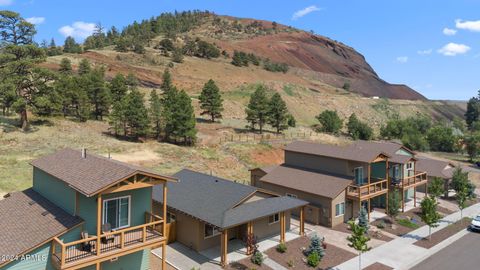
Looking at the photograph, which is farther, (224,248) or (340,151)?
(340,151)

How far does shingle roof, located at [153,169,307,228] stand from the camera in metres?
20.2

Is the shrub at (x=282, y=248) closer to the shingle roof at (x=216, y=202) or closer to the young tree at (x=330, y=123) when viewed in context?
the shingle roof at (x=216, y=202)

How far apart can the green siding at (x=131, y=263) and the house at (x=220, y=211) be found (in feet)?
13.0

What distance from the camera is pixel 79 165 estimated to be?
16875 millimetres

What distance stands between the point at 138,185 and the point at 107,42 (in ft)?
408

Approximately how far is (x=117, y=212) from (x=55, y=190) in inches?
151

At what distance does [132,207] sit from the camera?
53.6ft

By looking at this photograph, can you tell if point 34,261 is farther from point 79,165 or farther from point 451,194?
point 451,194

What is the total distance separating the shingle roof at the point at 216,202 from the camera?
20203 millimetres

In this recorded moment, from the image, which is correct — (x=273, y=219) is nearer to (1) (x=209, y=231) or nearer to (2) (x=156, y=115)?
(1) (x=209, y=231)

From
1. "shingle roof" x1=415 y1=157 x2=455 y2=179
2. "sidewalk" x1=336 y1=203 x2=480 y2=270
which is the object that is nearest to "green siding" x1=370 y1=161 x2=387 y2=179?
"sidewalk" x1=336 y1=203 x2=480 y2=270

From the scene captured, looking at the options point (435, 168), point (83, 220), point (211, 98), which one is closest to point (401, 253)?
point (83, 220)

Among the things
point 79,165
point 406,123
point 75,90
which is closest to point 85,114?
point 75,90

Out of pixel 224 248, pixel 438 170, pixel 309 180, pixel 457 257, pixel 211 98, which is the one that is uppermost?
pixel 211 98
